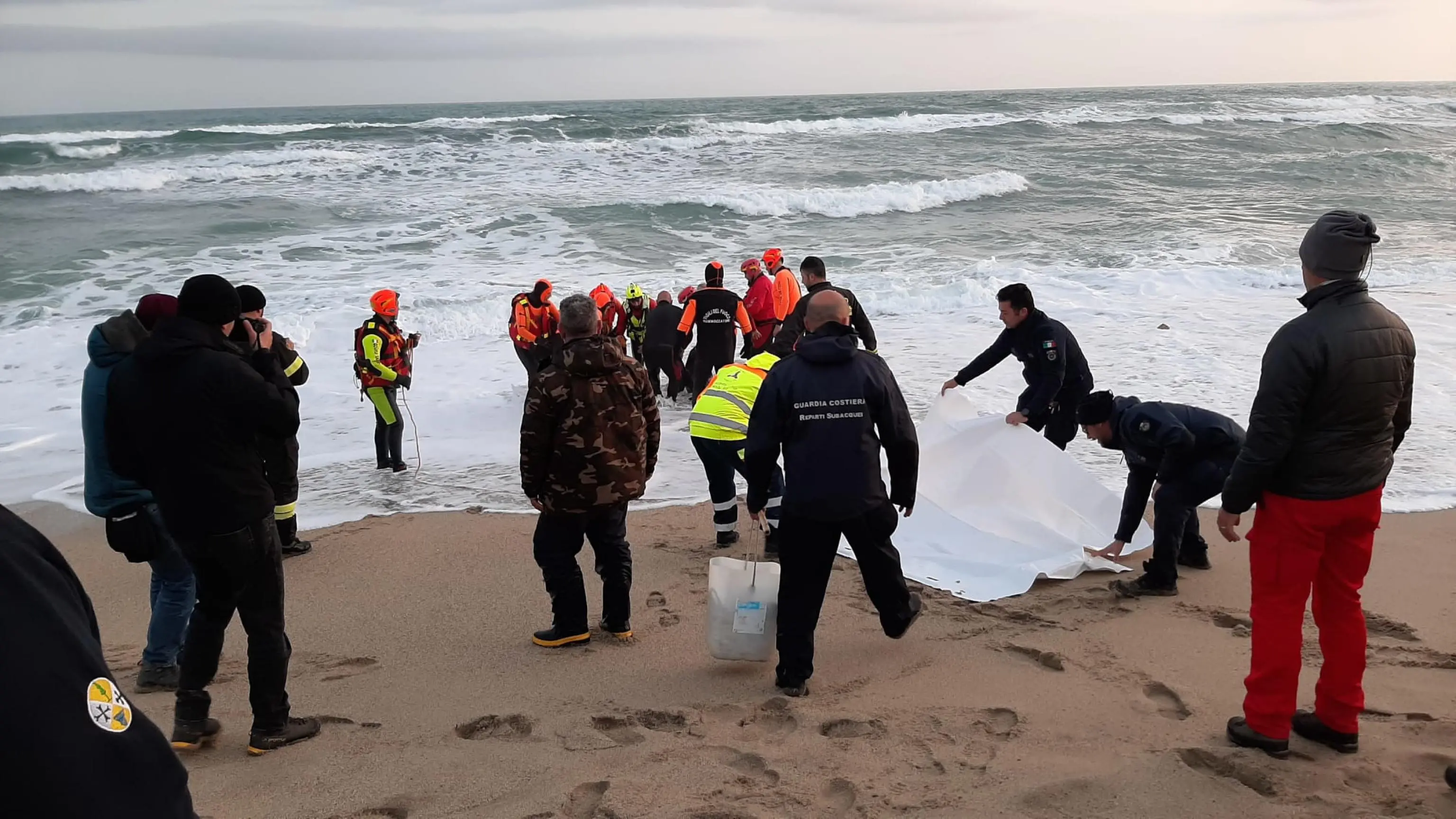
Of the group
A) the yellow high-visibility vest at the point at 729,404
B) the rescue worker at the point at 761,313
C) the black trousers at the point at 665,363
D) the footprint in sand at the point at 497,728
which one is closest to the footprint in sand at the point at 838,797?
the footprint in sand at the point at 497,728

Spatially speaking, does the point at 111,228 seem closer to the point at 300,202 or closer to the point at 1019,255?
the point at 300,202

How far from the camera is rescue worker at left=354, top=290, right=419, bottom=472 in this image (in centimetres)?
802

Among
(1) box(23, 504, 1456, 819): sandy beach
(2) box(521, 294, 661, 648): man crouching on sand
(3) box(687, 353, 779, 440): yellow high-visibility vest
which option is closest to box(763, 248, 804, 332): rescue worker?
(3) box(687, 353, 779, 440): yellow high-visibility vest

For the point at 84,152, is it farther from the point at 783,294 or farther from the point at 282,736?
the point at 282,736

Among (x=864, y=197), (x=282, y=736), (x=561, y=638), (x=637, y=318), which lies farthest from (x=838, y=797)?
(x=864, y=197)

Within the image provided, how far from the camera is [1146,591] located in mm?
5438

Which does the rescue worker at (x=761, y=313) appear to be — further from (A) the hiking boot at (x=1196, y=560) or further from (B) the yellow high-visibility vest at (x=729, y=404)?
(A) the hiking boot at (x=1196, y=560)

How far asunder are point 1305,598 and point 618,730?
2.58 m

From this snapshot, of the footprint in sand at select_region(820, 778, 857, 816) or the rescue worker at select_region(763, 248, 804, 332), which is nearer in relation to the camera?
the footprint in sand at select_region(820, 778, 857, 816)

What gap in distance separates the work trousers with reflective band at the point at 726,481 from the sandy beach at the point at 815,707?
0.32 metres

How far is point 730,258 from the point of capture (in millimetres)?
19328

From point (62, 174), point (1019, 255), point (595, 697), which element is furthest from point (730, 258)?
point (62, 174)

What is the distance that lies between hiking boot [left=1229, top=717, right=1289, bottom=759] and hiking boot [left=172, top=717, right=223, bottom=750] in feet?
12.5

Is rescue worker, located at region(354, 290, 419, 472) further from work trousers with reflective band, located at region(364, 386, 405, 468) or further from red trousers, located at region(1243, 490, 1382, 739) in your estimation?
red trousers, located at region(1243, 490, 1382, 739)
